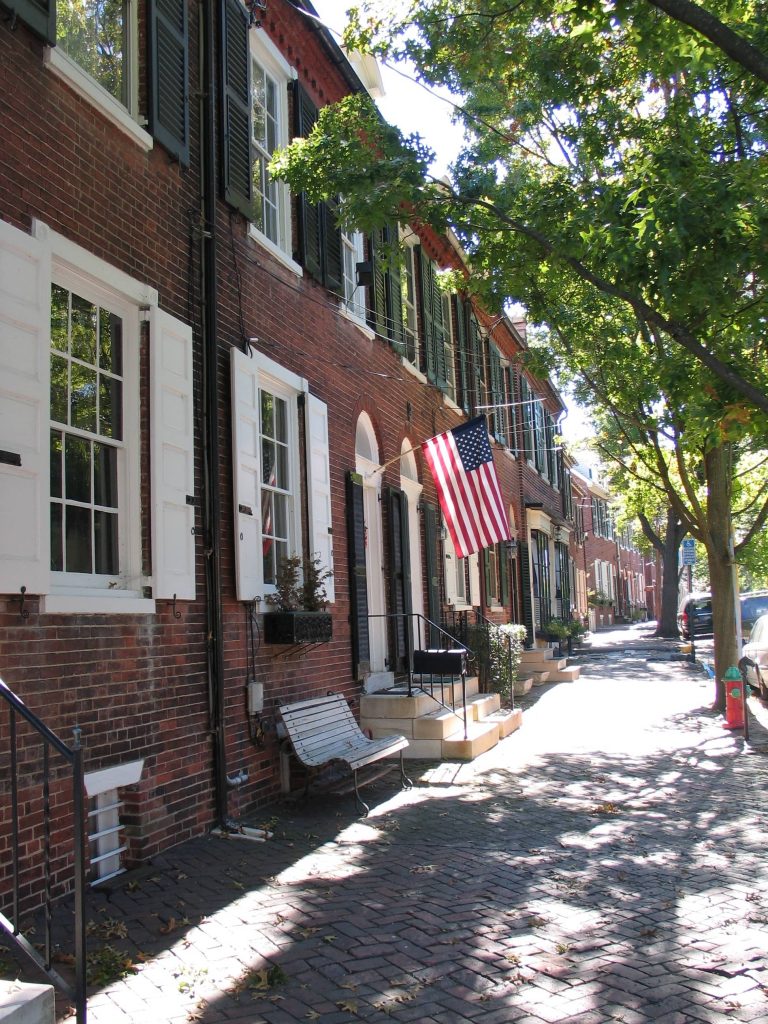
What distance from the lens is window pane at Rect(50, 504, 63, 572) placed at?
5504mm

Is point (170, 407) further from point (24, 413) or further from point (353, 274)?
point (353, 274)

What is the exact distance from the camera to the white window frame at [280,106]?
897 cm

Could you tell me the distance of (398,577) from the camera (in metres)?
11.8

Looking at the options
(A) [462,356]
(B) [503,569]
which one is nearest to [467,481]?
(A) [462,356]

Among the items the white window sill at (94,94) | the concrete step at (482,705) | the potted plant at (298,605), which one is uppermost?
the white window sill at (94,94)

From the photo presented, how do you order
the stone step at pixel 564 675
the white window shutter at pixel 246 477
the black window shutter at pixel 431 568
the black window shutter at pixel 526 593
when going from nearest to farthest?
the white window shutter at pixel 246 477
the black window shutter at pixel 431 568
the stone step at pixel 564 675
the black window shutter at pixel 526 593

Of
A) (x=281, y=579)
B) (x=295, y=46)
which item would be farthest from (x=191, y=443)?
(x=295, y=46)

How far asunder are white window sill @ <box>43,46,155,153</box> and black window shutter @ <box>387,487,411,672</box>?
6.01m

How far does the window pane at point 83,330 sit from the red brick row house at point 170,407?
19mm

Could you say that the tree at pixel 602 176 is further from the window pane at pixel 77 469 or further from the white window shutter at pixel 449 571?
the white window shutter at pixel 449 571

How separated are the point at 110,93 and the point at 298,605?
4.25m

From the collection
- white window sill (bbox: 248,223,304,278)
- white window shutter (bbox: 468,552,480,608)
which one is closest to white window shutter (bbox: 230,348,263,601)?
white window sill (bbox: 248,223,304,278)

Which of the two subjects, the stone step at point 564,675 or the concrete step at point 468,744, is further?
the stone step at point 564,675

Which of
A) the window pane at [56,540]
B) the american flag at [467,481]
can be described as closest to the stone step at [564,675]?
the american flag at [467,481]
